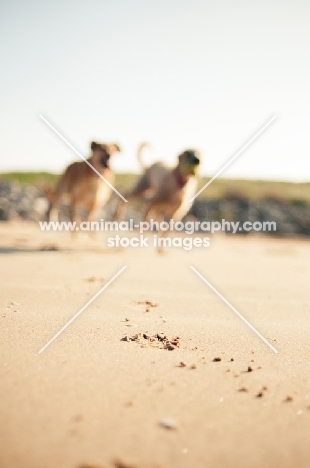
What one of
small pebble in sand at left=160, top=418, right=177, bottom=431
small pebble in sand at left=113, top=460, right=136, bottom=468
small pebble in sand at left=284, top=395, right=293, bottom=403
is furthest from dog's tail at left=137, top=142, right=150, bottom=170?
small pebble in sand at left=113, top=460, right=136, bottom=468

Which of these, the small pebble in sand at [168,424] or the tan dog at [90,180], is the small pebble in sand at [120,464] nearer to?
the small pebble in sand at [168,424]

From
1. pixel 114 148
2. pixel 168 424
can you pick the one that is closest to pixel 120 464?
pixel 168 424

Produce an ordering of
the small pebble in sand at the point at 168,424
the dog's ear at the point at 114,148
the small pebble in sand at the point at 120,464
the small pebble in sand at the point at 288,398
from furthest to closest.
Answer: the dog's ear at the point at 114,148 < the small pebble in sand at the point at 288,398 < the small pebble in sand at the point at 168,424 < the small pebble in sand at the point at 120,464

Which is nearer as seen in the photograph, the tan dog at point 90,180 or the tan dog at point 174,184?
the tan dog at point 174,184

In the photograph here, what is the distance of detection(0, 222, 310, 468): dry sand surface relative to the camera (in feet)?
3.67

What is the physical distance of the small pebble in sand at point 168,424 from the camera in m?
1.21

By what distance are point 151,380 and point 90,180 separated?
611 cm

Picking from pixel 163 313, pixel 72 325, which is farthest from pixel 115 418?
pixel 163 313

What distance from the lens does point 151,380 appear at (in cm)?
152

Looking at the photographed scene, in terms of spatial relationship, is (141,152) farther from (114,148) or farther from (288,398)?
(288,398)

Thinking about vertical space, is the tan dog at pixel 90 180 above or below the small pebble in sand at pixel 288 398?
above

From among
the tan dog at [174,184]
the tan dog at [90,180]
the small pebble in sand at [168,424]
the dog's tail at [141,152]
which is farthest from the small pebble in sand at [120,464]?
the dog's tail at [141,152]

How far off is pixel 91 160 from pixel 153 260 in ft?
9.35

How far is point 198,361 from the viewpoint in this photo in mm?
A: 1758
